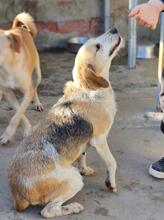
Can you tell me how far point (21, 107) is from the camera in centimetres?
495

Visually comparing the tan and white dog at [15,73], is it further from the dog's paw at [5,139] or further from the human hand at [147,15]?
the human hand at [147,15]

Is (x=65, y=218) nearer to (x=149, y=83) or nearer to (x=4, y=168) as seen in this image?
(x=4, y=168)

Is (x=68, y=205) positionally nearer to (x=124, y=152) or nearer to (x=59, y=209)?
(x=59, y=209)

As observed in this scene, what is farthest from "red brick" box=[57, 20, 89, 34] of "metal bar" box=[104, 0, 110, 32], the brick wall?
"metal bar" box=[104, 0, 110, 32]

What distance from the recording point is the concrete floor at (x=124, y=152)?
3695mm

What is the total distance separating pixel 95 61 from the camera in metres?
3.82

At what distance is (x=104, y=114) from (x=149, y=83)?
2436 millimetres

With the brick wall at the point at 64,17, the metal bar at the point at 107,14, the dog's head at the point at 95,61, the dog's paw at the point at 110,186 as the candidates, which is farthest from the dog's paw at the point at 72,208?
the brick wall at the point at 64,17

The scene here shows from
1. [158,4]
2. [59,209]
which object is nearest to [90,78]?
[158,4]

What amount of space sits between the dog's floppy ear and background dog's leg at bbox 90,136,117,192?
39 cm

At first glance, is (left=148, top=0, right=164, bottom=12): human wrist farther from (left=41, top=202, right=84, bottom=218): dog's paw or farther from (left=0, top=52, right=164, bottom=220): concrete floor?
(left=41, top=202, right=84, bottom=218): dog's paw

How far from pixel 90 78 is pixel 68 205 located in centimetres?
91

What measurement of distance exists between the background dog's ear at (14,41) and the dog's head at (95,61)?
1252 mm

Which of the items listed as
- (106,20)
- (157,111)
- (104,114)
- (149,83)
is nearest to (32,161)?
(104,114)
